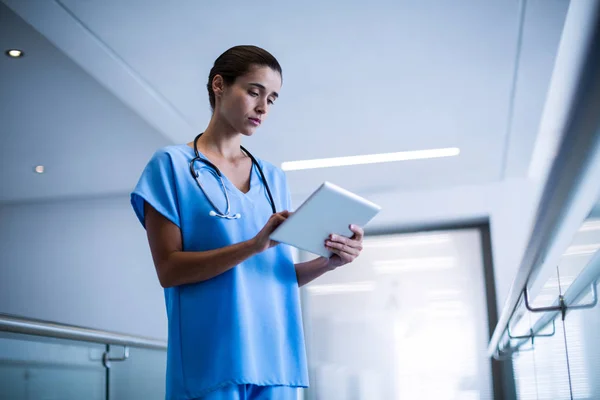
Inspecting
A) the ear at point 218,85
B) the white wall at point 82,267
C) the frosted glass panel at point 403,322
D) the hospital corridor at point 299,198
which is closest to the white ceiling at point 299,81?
the hospital corridor at point 299,198

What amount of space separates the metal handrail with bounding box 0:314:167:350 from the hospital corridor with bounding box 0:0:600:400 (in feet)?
0.04

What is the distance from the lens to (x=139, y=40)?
12.4 ft

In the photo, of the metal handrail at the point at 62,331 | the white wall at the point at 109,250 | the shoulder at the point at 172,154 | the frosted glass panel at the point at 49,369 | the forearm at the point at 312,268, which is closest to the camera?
the shoulder at the point at 172,154

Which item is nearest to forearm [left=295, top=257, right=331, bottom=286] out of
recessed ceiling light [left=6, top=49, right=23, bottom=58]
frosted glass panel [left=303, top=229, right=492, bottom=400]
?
recessed ceiling light [left=6, top=49, right=23, bottom=58]

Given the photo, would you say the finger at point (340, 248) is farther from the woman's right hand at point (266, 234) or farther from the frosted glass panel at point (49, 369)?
the frosted glass panel at point (49, 369)

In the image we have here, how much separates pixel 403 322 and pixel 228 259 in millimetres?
5810

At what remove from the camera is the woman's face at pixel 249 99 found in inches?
56.4

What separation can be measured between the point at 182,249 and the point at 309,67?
2996 mm

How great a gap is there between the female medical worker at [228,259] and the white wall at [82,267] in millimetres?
5219

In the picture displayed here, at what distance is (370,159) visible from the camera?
594 centimetres

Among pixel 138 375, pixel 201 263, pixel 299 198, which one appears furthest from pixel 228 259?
pixel 299 198

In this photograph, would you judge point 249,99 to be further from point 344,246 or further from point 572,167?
point 572,167

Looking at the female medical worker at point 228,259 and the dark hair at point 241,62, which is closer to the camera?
the female medical worker at point 228,259

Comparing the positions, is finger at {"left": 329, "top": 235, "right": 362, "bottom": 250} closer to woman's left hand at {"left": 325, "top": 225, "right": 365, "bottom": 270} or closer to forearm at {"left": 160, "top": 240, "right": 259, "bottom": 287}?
woman's left hand at {"left": 325, "top": 225, "right": 365, "bottom": 270}
